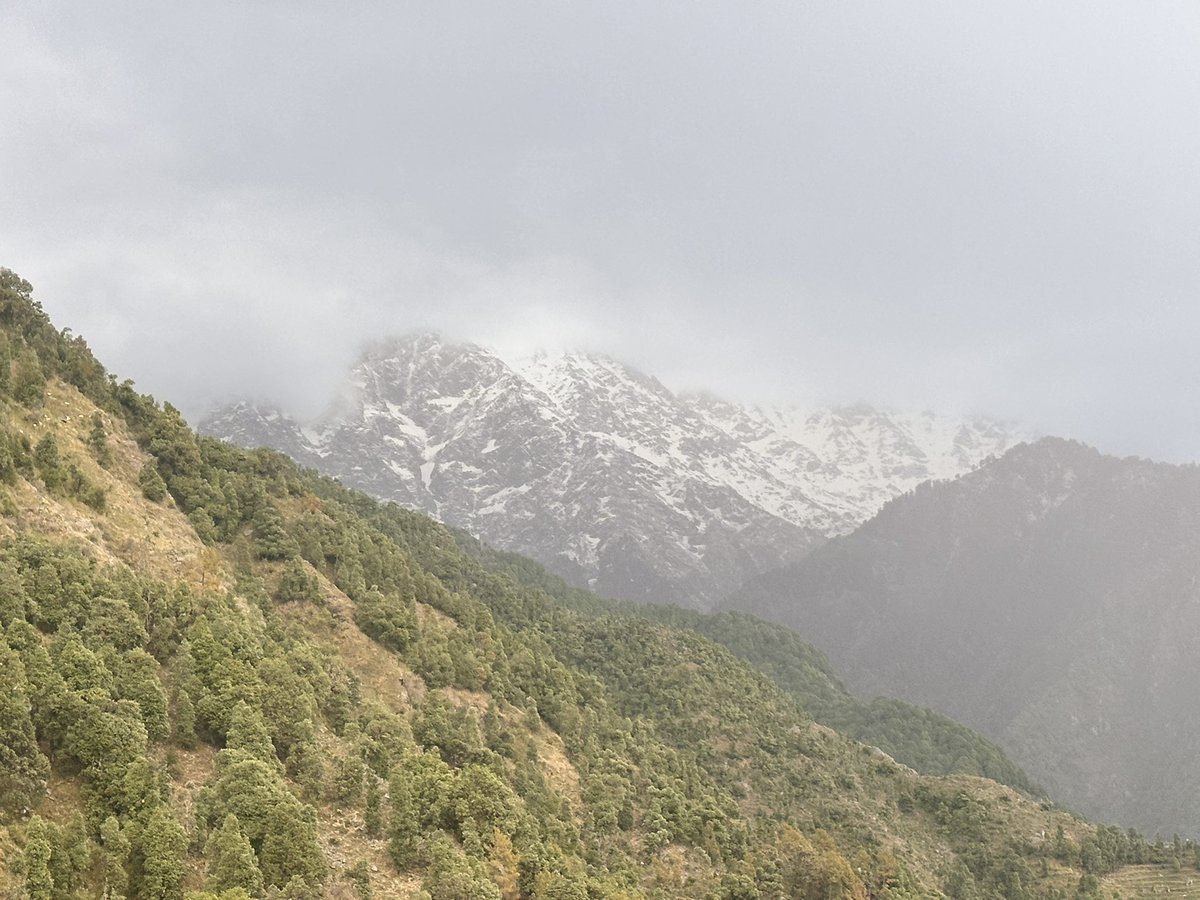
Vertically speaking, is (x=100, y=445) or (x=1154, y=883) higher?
(x=100, y=445)

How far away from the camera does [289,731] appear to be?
139 feet

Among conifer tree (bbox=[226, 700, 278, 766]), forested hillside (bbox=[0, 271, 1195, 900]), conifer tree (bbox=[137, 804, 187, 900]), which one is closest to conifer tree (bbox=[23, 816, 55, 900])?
forested hillside (bbox=[0, 271, 1195, 900])

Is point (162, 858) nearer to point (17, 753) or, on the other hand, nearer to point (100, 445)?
point (17, 753)

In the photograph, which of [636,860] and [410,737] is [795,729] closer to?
[636,860]

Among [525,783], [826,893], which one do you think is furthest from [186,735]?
[826,893]

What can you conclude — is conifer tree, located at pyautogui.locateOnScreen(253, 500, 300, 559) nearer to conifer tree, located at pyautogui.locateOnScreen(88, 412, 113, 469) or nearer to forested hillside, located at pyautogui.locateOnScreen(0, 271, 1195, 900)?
forested hillside, located at pyautogui.locateOnScreen(0, 271, 1195, 900)

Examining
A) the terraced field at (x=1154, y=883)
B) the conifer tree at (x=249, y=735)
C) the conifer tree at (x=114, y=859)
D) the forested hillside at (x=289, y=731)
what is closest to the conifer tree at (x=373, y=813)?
the forested hillside at (x=289, y=731)

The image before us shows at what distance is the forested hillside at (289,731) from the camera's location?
32.6 meters

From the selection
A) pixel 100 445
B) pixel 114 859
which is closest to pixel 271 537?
pixel 100 445

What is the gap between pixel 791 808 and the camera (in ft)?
319

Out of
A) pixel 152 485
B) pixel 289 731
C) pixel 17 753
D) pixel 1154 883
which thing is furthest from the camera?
pixel 1154 883

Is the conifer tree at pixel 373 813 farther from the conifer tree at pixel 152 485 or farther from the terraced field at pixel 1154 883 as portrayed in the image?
the terraced field at pixel 1154 883

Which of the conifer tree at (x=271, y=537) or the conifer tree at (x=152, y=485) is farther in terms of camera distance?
the conifer tree at (x=271, y=537)

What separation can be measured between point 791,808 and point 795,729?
24.0 m
